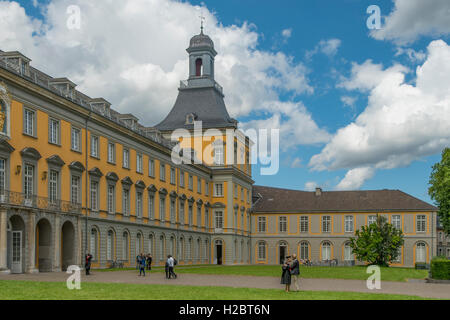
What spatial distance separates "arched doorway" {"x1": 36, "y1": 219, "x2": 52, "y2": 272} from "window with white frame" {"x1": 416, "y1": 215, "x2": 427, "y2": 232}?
184ft

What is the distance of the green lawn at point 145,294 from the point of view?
2066cm

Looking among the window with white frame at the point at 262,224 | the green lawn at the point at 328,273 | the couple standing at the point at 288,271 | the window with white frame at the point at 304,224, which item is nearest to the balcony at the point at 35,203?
the green lawn at the point at 328,273

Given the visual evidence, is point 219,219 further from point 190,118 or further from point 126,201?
point 126,201

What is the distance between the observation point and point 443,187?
59.0 m

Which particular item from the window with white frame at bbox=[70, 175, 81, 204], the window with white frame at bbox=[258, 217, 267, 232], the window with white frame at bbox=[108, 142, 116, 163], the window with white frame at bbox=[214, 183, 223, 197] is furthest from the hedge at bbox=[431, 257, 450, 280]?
the window with white frame at bbox=[258, 217, 267, 232]

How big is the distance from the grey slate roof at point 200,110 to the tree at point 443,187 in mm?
26388

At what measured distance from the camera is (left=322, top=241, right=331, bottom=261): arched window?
278ft

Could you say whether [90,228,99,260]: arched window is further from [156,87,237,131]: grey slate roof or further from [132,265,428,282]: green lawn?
[156,87,237,131]: grey slate roof

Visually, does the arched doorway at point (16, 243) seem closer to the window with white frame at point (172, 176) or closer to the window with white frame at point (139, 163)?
the window with white frame at point (139, 163)

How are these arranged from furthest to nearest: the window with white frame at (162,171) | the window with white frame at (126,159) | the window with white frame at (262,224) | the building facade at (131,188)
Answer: the window with white frame at (262,224)
the window with white frame at (162,171)
the window with white frame at (126,159)
the building facade at (131,188)

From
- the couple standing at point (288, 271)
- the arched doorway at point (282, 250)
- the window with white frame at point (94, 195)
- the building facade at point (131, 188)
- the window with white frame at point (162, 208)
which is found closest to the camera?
the couple standing at point (288, 271)
